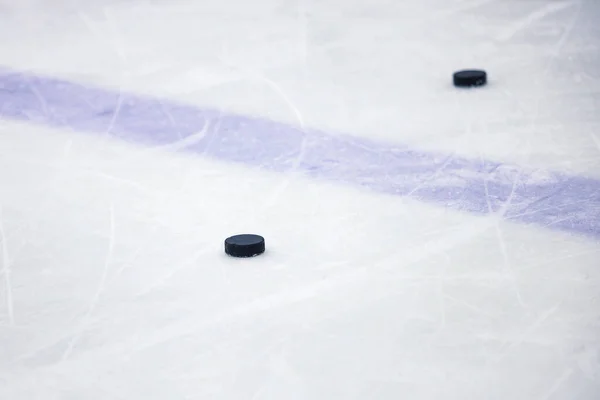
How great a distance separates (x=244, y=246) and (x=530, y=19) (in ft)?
7.92

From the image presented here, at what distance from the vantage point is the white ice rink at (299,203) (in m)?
2.19

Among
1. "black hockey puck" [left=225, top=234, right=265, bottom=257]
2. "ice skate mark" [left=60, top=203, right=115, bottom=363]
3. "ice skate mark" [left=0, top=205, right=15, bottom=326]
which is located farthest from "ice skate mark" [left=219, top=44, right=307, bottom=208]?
"ice skate mark" [left=0, top=205, right=15, bottom=326]

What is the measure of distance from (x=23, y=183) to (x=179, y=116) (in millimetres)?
696

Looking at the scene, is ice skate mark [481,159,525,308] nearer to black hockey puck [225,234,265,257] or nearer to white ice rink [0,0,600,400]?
white ice rink [0,0,600,400]

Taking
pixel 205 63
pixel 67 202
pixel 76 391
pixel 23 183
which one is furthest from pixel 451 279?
pixel 205 63

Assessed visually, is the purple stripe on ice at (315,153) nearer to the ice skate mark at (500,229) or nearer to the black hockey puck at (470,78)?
the ice skate mark at (500,229)

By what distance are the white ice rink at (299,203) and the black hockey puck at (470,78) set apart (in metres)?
0.06

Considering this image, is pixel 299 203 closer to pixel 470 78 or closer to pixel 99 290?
pixel 99 290

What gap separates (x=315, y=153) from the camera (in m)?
3.42

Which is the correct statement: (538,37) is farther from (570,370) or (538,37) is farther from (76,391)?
(76,391)

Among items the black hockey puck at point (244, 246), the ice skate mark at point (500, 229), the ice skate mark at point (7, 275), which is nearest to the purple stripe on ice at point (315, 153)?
the ice skate mark at point (500, 229)

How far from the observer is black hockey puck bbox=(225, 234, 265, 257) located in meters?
2.71

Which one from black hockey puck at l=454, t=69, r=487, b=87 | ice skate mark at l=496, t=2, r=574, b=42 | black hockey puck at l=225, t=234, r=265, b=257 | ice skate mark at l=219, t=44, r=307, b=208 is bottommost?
ice skate mark at l=496, t=2, r=574, b=42

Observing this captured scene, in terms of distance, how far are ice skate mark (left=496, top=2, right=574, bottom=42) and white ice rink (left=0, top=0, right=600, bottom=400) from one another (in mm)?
15
